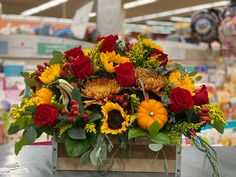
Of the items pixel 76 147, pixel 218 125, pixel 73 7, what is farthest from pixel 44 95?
pixel 73 7

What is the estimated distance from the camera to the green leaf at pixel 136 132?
A: 1.10 meters

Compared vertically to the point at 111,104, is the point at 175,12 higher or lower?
higher

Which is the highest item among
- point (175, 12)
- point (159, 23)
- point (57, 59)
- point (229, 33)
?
point (175, 12)

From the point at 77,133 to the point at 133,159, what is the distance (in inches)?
7.8

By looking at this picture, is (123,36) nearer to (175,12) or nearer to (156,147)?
(156,147)

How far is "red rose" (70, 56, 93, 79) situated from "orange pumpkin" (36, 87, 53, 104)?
10 centimetres

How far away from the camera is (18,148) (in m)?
1.19

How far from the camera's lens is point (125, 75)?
1.14m

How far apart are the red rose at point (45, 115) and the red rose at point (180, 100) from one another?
0.33 m

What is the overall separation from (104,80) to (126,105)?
12 cm

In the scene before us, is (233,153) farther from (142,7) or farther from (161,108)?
(142,7)

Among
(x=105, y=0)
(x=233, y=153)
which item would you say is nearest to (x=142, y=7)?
(x=105, y=0)

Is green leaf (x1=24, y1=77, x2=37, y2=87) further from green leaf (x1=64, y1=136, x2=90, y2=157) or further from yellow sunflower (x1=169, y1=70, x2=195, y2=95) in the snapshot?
yellow sunflower (x1=169, y1=70, x2=195, y2=95)

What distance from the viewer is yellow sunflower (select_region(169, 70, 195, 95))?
1209mm
